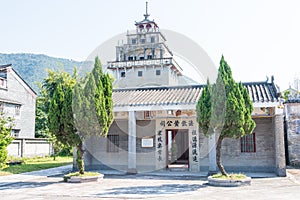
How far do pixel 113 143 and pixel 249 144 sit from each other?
19.0ft

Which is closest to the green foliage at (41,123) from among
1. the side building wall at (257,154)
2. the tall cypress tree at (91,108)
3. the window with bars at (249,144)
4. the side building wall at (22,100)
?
the side building wall at (22,100)

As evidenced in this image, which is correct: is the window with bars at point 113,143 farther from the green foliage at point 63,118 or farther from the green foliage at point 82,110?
the green foliage at point 63,118

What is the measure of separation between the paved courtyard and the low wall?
25.6ft

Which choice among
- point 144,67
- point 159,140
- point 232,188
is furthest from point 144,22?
point 232,188

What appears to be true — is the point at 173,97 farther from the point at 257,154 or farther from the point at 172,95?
the point at 257,154

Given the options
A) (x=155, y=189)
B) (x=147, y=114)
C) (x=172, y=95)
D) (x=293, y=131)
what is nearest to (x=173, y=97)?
(x=172, y=95)

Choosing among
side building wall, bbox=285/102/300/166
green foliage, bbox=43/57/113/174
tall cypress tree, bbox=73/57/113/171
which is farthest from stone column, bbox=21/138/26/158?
side building wall, bbox=285/102/300/166

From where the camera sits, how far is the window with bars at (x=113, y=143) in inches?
538

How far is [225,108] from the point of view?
8.88 meters

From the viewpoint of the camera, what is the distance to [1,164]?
8711 millimetres

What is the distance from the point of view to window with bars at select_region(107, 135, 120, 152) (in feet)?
44.8

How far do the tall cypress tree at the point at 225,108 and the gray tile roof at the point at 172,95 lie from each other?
2125 mm

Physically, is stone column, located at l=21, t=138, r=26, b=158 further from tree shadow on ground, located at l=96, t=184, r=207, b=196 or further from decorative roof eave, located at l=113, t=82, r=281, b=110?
tree shadow on ground, located at l=96, t=184, r=207, b=196

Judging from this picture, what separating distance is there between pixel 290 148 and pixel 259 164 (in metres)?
3.63
